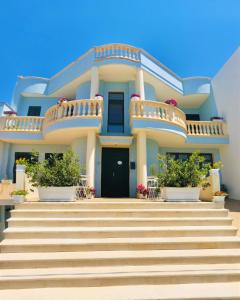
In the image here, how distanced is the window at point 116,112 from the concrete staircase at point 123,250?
19.8ft

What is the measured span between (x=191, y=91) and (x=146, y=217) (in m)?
10.3

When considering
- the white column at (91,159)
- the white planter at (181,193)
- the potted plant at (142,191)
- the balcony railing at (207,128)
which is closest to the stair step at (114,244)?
the white planter at (181,193)

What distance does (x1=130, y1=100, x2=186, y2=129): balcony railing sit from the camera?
944 centimetres

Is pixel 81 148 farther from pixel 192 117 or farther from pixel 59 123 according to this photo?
pixel 192 117

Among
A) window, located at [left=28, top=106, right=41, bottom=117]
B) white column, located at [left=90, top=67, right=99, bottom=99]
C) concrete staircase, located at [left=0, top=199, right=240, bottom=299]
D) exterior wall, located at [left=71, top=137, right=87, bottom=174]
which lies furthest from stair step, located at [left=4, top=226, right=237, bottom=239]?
window, located at [left=28, top=106, right=41, bottom=117]

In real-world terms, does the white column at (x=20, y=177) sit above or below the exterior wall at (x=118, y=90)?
below

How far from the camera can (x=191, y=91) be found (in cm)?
1323

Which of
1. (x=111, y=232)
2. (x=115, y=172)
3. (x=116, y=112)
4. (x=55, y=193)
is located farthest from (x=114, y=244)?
(x=116, y=112)

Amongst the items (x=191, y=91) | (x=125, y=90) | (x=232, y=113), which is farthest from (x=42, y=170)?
(x=191, y=91)

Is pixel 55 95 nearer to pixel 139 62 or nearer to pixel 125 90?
pixel 125 90

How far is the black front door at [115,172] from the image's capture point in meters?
10.4

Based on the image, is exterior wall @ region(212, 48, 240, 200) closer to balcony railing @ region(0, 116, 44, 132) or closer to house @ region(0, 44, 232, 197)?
house @ region(0, 44, 232, 197)

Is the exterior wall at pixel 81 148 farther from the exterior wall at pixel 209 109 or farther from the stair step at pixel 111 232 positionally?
the exterior wall at pixel 209 109

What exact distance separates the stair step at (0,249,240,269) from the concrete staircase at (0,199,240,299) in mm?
18
